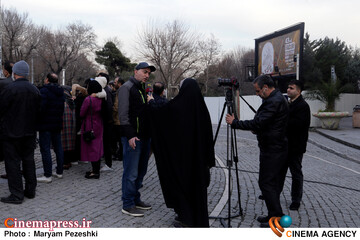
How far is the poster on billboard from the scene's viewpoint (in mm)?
20281

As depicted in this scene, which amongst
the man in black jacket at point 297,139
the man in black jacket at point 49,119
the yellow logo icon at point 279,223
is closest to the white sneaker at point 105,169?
the man in black jacket at point 49,119

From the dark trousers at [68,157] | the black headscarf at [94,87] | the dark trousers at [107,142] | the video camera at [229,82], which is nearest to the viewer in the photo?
the video camera at [229,82]

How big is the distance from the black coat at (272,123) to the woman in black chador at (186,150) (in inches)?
19.1

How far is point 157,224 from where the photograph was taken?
4195 mm

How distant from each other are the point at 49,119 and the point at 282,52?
63.0 ft

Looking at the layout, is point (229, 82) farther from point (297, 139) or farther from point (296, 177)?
point (296, 177)

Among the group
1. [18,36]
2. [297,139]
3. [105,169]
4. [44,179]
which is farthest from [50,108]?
[18,36]

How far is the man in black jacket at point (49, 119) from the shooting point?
233 inches

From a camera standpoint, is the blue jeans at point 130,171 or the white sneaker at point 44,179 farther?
the white sneaker at point 44,179

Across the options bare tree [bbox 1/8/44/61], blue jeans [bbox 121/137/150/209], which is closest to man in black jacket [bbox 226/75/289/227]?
blue jeans [bbox 121/137/150/209]

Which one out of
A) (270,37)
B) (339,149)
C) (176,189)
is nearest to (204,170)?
(176,189)

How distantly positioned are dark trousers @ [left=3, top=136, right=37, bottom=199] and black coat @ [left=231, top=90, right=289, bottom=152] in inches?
125

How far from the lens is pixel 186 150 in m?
3.94

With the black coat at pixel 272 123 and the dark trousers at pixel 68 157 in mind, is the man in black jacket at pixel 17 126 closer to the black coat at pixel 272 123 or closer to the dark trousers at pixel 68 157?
the dark trousers at pixel 68 157
